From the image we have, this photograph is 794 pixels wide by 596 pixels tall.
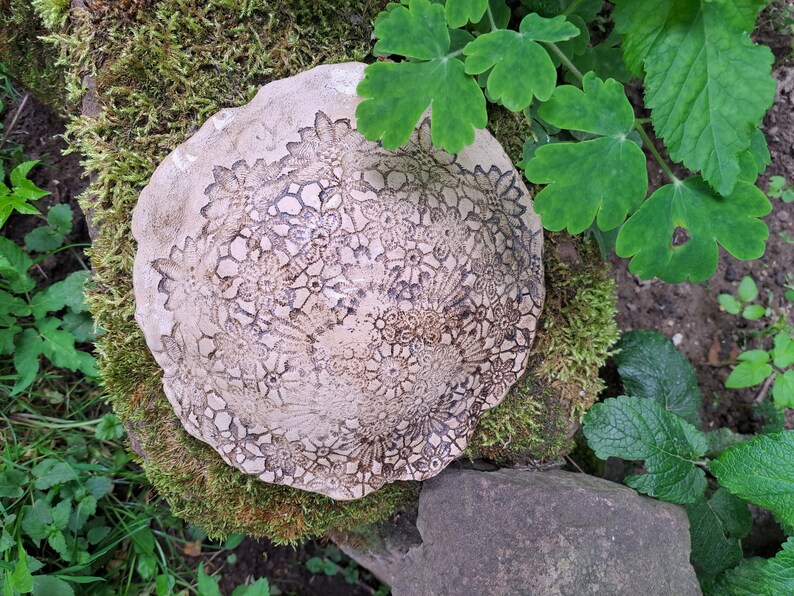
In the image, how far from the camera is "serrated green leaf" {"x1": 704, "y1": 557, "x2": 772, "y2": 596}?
2139 millimetres

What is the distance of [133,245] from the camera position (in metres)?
2.03

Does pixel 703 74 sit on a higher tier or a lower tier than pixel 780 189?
higher

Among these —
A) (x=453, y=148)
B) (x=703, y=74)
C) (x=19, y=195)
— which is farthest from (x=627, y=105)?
(x=19, y=195)

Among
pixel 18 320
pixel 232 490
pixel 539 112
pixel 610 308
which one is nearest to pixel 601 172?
pixel 539 112

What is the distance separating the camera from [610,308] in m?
2.25

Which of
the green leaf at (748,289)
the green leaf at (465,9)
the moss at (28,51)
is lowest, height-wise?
the green leaf at (748,289)

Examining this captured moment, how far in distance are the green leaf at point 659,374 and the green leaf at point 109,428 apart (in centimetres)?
214

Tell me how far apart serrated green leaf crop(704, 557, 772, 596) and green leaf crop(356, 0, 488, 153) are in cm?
185

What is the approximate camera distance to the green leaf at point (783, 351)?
8.41 feet

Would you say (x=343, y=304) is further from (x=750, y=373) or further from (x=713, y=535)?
(x=750, y=373)

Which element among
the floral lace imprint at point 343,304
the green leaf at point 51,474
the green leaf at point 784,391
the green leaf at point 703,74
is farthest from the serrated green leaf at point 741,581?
the green leaf at point 51,474

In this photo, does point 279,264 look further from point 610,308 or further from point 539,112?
point 610,308

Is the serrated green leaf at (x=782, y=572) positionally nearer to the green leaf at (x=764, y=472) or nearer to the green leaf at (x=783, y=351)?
the green leaf at (x=764, y=472)

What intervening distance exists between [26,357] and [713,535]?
9.14 feet
